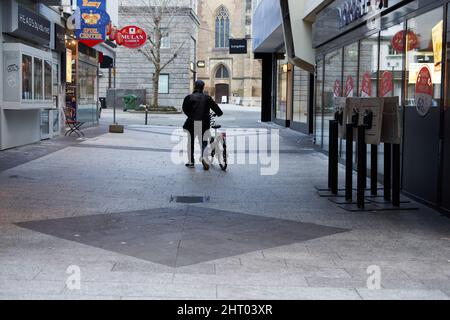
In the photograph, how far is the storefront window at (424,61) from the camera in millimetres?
9125

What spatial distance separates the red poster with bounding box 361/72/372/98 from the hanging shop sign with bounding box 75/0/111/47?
38.9 feet

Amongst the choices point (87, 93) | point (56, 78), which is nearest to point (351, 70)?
point (56, 78)

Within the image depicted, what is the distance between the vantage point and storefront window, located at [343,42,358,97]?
46.9 feet

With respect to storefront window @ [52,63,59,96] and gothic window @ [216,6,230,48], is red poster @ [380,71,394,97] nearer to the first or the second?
storefront window @ [52,63,59,96]

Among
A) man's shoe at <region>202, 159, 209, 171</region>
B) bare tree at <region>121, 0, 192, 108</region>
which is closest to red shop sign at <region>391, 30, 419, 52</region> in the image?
man's shoe at <region>202, 159, 209, 171</region>

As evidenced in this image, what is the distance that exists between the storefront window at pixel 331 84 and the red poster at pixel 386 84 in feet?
12.3

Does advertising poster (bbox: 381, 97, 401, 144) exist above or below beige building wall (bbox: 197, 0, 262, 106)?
below

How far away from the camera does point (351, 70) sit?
14.7 m

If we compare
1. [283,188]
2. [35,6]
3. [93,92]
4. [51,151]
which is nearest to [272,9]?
[93,92]

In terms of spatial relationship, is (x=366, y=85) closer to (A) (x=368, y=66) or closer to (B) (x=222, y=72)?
(A) (x=368, y=66)

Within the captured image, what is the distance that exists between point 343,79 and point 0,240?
10.2 metres

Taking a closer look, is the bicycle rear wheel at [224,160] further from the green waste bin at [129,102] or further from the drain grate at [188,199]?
the green waste bin at [129,102]

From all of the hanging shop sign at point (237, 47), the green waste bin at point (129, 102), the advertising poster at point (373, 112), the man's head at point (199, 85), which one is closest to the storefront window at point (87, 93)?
the man's head at point (199, 85)

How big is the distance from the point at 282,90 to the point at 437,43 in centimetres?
2390
